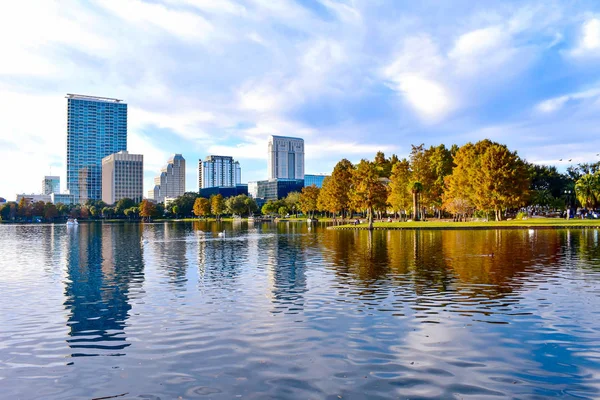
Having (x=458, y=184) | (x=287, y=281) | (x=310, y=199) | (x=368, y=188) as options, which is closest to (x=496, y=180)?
(x=458, y=184)

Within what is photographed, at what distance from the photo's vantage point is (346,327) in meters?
16.5

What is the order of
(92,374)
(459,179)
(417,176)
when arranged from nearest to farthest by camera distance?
(92,374) < (459,179) < (417,176)

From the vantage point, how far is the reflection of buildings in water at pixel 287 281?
20.9 meters

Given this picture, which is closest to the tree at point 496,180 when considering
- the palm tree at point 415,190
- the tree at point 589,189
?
the palm tree at point 415,190

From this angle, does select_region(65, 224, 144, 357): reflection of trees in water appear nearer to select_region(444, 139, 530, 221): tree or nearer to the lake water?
the lake water

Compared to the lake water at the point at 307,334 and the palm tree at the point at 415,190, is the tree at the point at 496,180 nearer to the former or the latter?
the palm tree at the point at 415,190

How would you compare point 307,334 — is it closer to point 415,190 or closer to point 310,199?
point 415,190

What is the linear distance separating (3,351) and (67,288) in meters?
12.4

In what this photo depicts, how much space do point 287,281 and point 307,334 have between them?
1190cm

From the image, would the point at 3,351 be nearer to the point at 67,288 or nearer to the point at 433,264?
the point at 67,288

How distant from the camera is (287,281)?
90.4ft

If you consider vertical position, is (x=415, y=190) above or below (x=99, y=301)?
above

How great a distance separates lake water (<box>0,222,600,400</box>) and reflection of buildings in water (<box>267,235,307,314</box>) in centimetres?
14

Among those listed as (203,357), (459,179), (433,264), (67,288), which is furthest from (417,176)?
(203,357)
